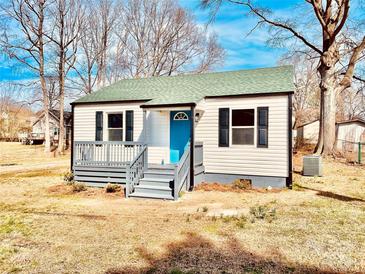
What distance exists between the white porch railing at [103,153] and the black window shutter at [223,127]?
2.84m

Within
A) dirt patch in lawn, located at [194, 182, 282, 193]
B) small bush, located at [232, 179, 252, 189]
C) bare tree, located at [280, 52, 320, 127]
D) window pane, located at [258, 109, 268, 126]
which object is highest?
bare tree, located at [280, 52, 320, 127]

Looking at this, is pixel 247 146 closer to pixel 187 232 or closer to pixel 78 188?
pixel 187 232

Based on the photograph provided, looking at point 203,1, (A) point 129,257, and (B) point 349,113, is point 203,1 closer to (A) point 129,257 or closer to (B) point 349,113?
(A) point 129,257

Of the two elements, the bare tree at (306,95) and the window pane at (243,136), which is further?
the bare tree at (306,95)

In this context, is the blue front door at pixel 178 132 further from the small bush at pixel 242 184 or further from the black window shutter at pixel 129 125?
the small bush at pixel 242 184

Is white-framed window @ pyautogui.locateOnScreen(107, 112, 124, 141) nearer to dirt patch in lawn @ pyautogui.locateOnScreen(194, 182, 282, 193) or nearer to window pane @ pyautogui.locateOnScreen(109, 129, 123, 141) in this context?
window pane @ pyautogui.locateOnScreen(109, 129, 123, 141)

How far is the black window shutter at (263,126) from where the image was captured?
31.0 feet

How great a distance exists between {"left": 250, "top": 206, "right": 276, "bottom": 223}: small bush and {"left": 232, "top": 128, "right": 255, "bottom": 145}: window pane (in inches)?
130

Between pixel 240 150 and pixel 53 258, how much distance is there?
6969 millimetres

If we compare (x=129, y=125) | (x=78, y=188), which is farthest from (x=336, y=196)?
(x=78, y=188)

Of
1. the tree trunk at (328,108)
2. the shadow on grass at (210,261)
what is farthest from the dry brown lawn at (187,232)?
the tree trunk at (328,108)

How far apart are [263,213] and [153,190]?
11.5ft

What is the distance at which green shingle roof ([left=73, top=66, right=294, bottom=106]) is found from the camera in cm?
987

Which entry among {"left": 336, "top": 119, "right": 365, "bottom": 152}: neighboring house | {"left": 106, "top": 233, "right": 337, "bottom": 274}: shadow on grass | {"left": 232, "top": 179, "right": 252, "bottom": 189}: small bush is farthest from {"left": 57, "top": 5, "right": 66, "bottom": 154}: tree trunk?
{"left": 336, "top": 119, "right": 365, "bottom": 152}: neighboring house
